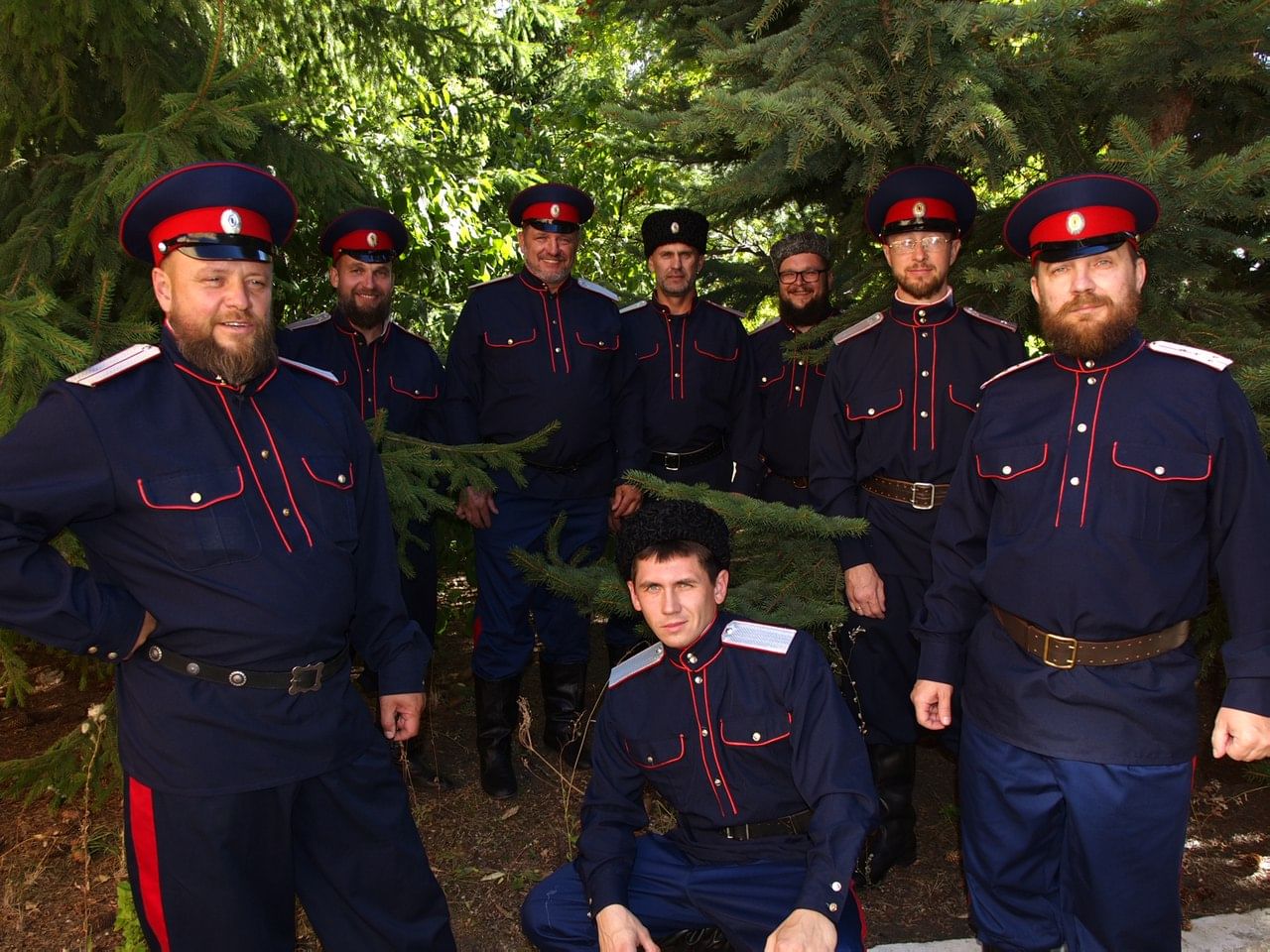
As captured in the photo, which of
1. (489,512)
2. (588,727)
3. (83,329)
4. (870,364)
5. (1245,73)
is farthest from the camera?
(588,727)

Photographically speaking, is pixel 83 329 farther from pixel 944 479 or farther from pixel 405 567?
pixel 944 479

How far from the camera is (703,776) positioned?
115 inches

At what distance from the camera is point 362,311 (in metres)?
4.61

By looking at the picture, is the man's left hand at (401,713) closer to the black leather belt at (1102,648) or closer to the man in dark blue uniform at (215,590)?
the man in dark blue uniform at (215,590)

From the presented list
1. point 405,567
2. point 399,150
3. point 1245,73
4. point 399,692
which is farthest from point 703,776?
point 399,150

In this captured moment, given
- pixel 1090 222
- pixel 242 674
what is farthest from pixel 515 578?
pixel 1090 222

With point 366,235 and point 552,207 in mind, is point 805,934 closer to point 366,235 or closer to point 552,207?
point 552,207

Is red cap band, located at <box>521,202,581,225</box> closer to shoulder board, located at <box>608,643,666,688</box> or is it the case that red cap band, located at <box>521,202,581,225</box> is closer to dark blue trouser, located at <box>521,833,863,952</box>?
shoulder board, located at <box>608,643,666,688</box>

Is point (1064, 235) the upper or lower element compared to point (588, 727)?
upper

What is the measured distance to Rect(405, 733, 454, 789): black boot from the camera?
4762 mm

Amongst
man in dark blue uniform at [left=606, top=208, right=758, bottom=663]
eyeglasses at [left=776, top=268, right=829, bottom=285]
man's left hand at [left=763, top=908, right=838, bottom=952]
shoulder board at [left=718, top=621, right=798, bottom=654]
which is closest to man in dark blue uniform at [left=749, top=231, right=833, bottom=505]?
eyeglasses at [left=776, top=268, right=829, bottom=285]

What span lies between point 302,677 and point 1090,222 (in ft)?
7.79

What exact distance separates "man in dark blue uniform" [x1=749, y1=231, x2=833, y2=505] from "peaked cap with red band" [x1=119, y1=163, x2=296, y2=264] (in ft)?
9.27

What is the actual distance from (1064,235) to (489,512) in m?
2.71
